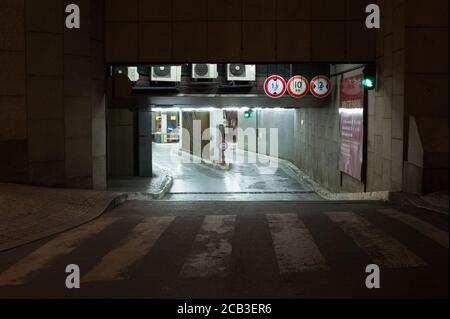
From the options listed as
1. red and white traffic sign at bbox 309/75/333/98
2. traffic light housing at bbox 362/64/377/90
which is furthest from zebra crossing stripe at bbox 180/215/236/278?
red and white traffic sign at bbox 309/75/333/98

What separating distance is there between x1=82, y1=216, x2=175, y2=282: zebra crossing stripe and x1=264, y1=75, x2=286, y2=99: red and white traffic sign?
1263cm

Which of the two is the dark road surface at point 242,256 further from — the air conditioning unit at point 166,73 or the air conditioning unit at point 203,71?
the air conditioning unit at point 166,73

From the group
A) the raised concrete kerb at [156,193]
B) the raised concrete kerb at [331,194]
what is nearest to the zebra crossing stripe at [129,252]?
the raised concrete kerb at [331,194]

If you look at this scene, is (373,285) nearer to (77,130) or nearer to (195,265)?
(195,265)

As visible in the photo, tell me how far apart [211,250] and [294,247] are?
1180 mm

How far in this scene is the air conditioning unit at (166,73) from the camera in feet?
76.4

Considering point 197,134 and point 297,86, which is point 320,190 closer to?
point 297,86

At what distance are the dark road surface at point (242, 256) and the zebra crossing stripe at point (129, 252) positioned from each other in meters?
0.01

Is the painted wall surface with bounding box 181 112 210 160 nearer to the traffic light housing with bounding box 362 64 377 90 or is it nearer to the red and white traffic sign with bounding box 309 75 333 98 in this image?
the red and white traffic sign with bounding box 309 75 333 98

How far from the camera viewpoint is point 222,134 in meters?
37.7

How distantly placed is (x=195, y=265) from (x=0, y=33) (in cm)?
881

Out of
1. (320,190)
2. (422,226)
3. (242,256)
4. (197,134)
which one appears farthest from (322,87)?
(197,134)

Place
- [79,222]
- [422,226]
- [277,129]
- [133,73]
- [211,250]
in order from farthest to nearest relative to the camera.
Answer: [277,129] < [133,73] < [79,222] < [422,226] < [211,250]
